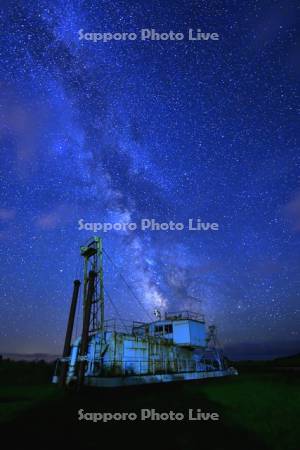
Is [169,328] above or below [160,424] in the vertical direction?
above

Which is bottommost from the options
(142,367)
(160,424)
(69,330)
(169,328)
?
(160,424)

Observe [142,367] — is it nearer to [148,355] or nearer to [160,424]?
[148,355]

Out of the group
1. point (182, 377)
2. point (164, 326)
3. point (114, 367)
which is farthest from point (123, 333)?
point (164, 326)

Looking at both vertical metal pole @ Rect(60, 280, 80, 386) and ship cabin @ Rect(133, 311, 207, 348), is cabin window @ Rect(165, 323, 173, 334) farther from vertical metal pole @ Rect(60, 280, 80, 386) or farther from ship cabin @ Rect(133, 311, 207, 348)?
vertical metal pole @ Rect(60, 280, 80, 386)

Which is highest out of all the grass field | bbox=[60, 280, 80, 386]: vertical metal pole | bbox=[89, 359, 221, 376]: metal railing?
bbox=[60, 280, 80, 386]: vertical metal pole

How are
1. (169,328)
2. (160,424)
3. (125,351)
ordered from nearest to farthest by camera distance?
1. (160,424)
2. (125,351)
3. (169,328)

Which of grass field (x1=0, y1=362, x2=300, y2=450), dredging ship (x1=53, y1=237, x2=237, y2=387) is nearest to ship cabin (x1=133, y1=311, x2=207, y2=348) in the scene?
dredging ship (x1=53, y1=237, x2=237, y2=387)

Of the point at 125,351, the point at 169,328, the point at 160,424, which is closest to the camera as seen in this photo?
the point at 160,424

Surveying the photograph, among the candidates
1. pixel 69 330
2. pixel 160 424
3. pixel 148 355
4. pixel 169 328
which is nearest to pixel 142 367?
pixel 148 355

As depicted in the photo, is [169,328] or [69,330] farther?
[169,328]

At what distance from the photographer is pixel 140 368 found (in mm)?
22797

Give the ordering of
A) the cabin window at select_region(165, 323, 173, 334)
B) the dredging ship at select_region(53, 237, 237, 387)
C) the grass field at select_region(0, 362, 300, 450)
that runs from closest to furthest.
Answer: the grass field at select_region(0, 362, 300, 450) < the dredging ship at select_region(53, 237, 237, 387) < the cabin window at select_region(165, 323, 173, 334)

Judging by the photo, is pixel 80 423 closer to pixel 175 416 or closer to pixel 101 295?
pixel 175 416

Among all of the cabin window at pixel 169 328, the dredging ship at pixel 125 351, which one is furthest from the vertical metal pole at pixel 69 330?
the cabin window at pixel 169 328
